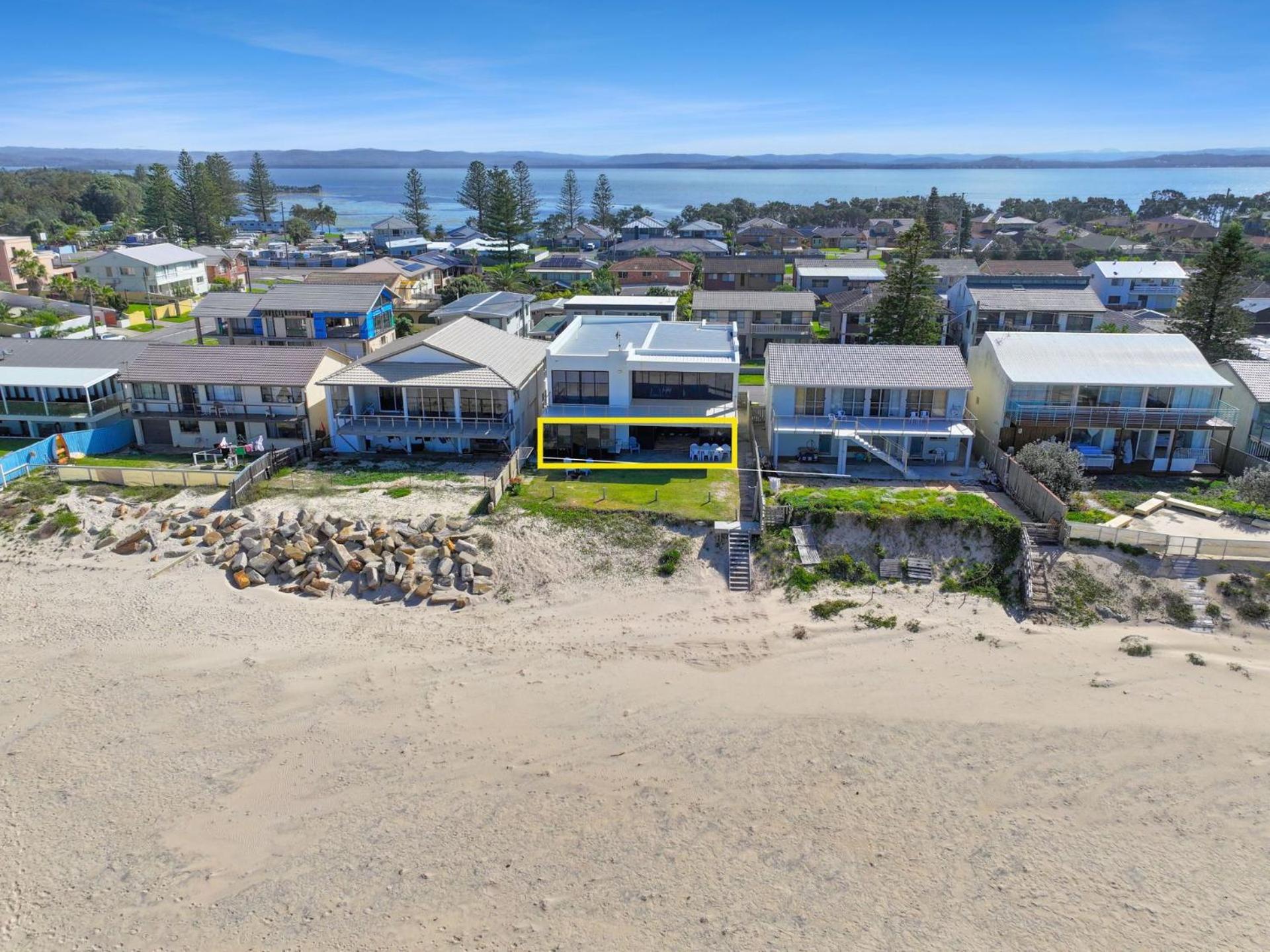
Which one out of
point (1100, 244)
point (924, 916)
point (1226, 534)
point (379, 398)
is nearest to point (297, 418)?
point (379, 398)

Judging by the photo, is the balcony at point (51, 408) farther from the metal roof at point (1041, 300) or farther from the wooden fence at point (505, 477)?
the metal roof at point (1041, 300)

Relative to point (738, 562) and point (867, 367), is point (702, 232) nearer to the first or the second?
point (867, 367)

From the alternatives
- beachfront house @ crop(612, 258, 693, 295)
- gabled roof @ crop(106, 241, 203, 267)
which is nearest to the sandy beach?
beachfront house @ crop(612, 258, 693, 295)

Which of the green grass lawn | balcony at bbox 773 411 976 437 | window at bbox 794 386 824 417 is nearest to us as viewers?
the green grass lawn

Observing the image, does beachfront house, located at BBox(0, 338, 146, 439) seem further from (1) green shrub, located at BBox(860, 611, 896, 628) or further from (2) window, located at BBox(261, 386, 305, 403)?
(1) green shrub, located at BBox(860, 611, 896, 628)

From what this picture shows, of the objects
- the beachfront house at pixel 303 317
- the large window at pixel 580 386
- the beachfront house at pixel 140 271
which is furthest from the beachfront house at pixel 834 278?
the beachfront house at pixel 140 271

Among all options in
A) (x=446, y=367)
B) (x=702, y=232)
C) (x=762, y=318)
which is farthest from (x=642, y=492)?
(x=702, y=232)
